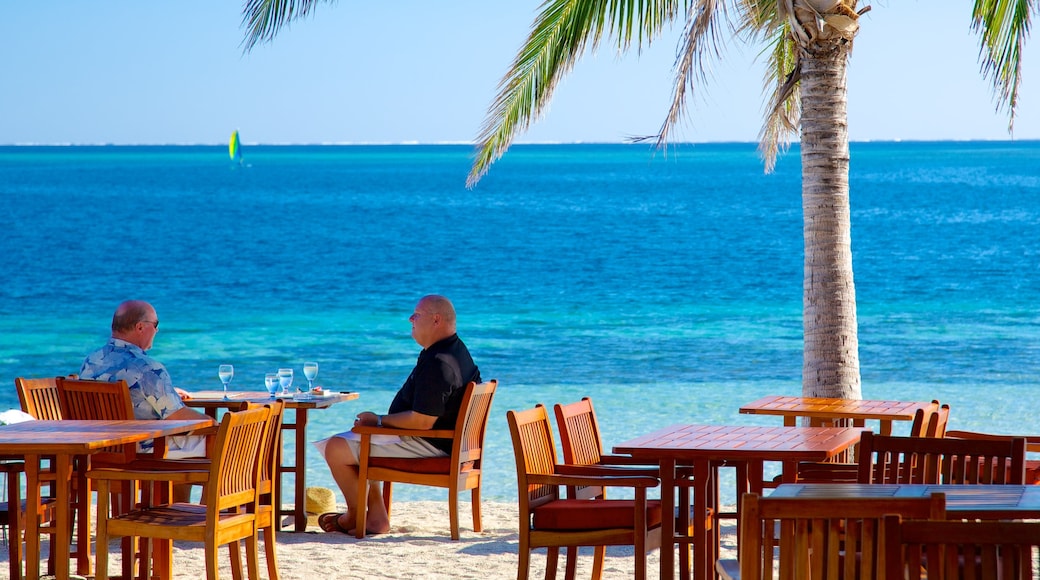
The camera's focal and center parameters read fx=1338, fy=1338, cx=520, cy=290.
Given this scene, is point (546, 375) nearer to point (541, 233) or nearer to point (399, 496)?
point (399, 496)

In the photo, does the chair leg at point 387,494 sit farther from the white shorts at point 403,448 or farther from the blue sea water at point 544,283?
the blue sea water at point 544,283

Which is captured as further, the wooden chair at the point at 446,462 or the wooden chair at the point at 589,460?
the wooden chair at the point at 446,462

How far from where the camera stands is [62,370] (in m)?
20.6

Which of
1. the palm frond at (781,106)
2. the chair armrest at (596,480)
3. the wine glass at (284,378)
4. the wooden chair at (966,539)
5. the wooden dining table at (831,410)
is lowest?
the chair armrest at (596,480)

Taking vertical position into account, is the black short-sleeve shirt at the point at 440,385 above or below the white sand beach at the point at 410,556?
above

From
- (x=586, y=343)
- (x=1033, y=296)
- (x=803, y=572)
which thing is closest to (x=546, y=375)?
(x=586, y=343)

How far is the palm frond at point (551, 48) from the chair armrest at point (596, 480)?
13.1ft

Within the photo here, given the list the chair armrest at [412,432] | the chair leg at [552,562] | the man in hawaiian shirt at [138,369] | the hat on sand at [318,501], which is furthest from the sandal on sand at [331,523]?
the chair leg at [552,562]

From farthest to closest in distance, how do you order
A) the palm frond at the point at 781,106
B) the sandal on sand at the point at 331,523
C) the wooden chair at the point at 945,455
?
1. the palm frond at the point at 781,106
2. the sandal on sand at the point at 331,523
3. the wooden chair at the point at 945,455

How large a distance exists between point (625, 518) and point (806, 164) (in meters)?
3.34

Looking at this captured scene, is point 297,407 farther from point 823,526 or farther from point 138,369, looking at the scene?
point 823,526

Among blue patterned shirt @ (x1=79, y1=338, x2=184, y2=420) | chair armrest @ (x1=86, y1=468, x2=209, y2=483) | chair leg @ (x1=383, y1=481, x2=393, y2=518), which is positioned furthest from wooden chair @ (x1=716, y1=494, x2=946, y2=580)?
chair leg @ (x1=383, y1=481, x2=393, y2=518)

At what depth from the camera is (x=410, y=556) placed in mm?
6320

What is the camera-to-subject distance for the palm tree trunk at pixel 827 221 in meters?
7.42
